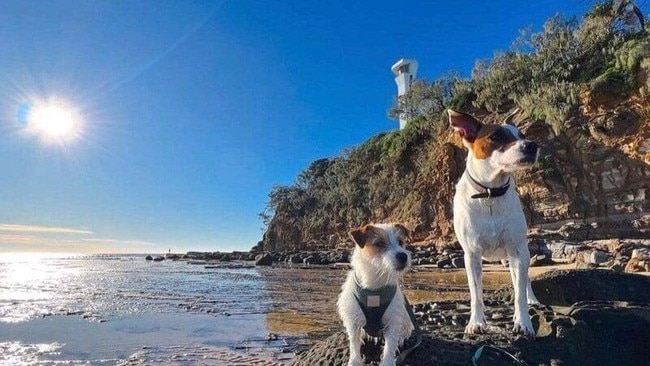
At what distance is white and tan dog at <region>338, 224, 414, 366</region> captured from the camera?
3432mm

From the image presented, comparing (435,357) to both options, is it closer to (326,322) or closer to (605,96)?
(326,322)

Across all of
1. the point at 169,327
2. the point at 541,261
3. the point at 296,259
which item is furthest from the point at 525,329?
the point at 296,259

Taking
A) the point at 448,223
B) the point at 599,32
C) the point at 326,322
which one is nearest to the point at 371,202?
the point at 448,223

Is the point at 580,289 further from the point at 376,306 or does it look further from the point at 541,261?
the point at 541,261

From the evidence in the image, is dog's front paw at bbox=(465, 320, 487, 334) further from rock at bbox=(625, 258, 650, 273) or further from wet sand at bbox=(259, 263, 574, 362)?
rock at bbox=(625, 258, 650, 273)

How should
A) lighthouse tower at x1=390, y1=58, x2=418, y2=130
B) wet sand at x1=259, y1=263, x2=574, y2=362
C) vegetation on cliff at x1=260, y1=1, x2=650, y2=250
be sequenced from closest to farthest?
wet sand at x1=259, y1=263, x2=574, y2=362
vegetation on cliff at x1=260, y1=1, x2=650, y2=250
lighthouse tower at x1=390, y1=58, x2=418, y2=130

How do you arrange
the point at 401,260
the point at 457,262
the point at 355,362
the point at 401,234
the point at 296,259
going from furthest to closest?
the point at 296,259 → the point at 457,262 → the point at 401,234 → the point at 401,260 → the point at 355,362

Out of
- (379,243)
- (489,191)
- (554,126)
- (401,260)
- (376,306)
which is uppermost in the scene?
(554,126)

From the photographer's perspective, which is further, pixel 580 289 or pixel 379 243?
pixel 580 289

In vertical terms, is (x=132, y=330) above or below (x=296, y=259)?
below

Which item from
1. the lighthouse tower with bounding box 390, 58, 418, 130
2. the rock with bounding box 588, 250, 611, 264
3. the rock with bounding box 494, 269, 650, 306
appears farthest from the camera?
the lighthouse tower with bounding box 390, 58, 418, 130

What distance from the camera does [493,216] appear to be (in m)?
3.87

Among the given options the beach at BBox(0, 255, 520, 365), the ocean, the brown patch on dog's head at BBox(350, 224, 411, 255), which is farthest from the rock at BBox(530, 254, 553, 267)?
the brown patch on dog's head at BBox(350, 224, 411, 255)

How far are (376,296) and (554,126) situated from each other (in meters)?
28.6
